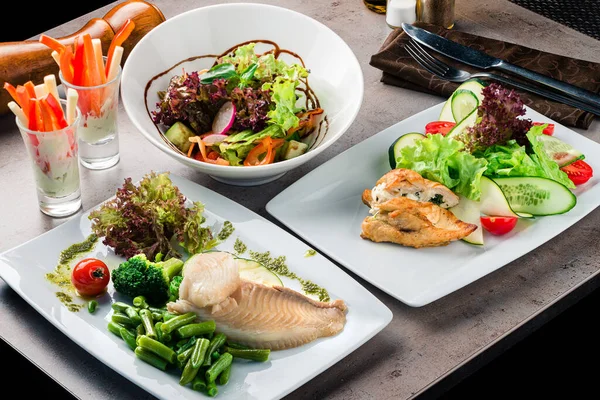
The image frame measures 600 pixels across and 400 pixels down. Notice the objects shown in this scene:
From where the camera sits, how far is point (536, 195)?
2.39 metres

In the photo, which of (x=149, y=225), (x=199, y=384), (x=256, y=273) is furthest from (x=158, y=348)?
(x=149, y=225)

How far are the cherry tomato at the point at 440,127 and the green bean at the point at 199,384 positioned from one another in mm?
1242

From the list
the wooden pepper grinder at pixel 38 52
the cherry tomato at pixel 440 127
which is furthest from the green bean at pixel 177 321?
the wooden pepper grinder at pixel 38 52

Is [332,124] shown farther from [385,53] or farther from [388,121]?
[385,53]

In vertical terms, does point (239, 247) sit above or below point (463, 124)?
below

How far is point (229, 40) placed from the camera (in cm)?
Answer: 285

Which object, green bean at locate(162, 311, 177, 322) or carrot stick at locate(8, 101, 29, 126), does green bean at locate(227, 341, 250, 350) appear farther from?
carrot stick at locate(8, 101, 29, 126)

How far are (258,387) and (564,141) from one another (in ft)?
4.77

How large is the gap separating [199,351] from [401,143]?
1061 millimetres

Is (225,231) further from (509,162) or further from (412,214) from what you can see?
(509,162)

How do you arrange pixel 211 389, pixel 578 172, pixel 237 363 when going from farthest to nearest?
pixel 578 172 → pixel 237 363 → pixel 211 389

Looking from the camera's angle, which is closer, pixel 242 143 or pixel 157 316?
pixel 157 316

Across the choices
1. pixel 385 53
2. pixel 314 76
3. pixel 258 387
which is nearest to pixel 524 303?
pixel 258 387

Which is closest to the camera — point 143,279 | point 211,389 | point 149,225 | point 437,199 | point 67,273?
point 211,389
